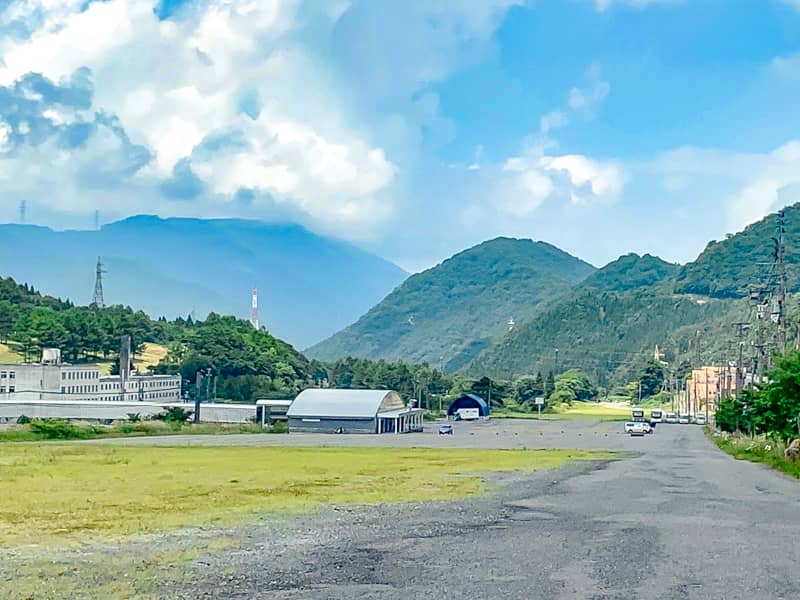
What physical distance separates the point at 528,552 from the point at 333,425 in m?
67.5

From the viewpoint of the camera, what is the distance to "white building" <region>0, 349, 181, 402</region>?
9711 centimetres

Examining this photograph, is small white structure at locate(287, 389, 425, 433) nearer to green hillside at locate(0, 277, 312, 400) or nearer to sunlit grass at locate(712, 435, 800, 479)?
sunlit grass at locate(712, 435, 800, 479)

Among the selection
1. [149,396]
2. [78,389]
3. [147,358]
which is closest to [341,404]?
[78,389]

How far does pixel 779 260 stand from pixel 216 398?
79412 mm

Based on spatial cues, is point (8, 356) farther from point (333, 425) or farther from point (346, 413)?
point (346, 413)

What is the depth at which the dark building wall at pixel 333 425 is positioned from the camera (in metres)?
78.6

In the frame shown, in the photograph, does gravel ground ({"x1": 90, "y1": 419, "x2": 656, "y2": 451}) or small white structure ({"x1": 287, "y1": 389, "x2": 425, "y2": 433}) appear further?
small white structure ({"x1": 287, "y1": 389, "x2": 425, "y2": 433})

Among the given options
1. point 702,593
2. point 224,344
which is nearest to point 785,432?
point 702,593

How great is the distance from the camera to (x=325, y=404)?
268 feet

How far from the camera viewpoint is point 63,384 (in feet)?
332

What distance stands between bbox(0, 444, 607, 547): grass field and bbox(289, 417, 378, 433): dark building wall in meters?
40.2

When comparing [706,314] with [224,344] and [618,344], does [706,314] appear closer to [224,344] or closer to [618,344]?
[618,344]

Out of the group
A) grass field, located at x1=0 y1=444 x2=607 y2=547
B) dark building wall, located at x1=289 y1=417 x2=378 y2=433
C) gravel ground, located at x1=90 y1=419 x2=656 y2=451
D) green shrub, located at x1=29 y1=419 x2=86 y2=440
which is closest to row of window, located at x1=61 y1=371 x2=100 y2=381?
dark building wall, located at x1=289 y1=417 x2=378 y2=433

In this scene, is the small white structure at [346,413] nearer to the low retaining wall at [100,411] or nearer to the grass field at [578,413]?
the low retaining wall at [100,411]
